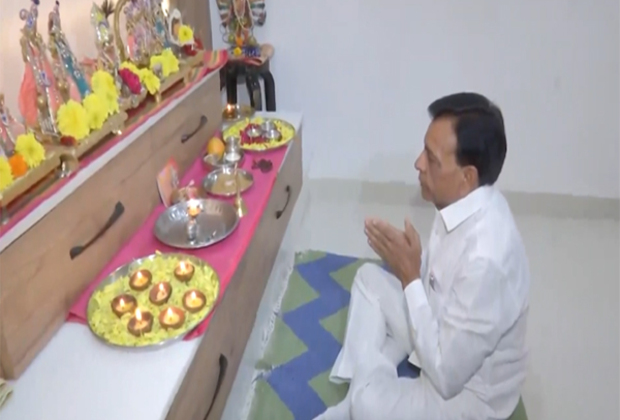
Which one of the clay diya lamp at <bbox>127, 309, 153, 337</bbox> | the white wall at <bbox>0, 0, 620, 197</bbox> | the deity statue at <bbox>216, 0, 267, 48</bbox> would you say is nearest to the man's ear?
the clay diya lamp at <bbox>127, 309, 153, 337</bbox>

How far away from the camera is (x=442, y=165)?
116 cm

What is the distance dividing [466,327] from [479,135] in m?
0.37

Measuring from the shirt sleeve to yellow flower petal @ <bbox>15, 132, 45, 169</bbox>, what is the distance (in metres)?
0.80

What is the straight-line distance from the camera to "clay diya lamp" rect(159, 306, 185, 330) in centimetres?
106

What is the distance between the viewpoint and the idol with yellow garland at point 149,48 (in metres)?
1.43

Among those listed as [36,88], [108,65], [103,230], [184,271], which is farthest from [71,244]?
[108,65]

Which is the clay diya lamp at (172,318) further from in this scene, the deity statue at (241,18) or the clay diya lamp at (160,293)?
the deity statue at (241,18)

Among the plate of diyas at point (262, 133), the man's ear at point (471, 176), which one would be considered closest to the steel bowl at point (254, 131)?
the plate of diyas at point (262, 133)

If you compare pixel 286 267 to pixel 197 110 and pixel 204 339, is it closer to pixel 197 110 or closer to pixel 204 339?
pixel 197 110

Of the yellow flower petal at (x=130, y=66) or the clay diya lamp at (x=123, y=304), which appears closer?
the clay diya lamp at (x=123, y=304)

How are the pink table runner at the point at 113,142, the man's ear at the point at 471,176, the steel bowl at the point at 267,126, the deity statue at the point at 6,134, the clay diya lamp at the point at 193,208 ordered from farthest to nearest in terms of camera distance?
1. the steel bowl at the point at 267,126
2. the clay diya lamp at the point at 193,208
3. the man's ear at the point at 471,176
4. the deity statue at the point at 6,134
5. the pink table runner at the point at 113,142

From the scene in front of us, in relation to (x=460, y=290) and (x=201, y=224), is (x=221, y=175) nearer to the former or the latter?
(x=201, y=224)

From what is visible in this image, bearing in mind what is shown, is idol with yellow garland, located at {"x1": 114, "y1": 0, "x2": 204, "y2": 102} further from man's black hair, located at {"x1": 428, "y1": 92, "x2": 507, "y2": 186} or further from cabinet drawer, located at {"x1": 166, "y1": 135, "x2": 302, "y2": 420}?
man's black hair, located at {"x1": 428, "y1": 92, "x2": 507, "y2": 186}

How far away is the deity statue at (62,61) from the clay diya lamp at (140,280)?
399mm
